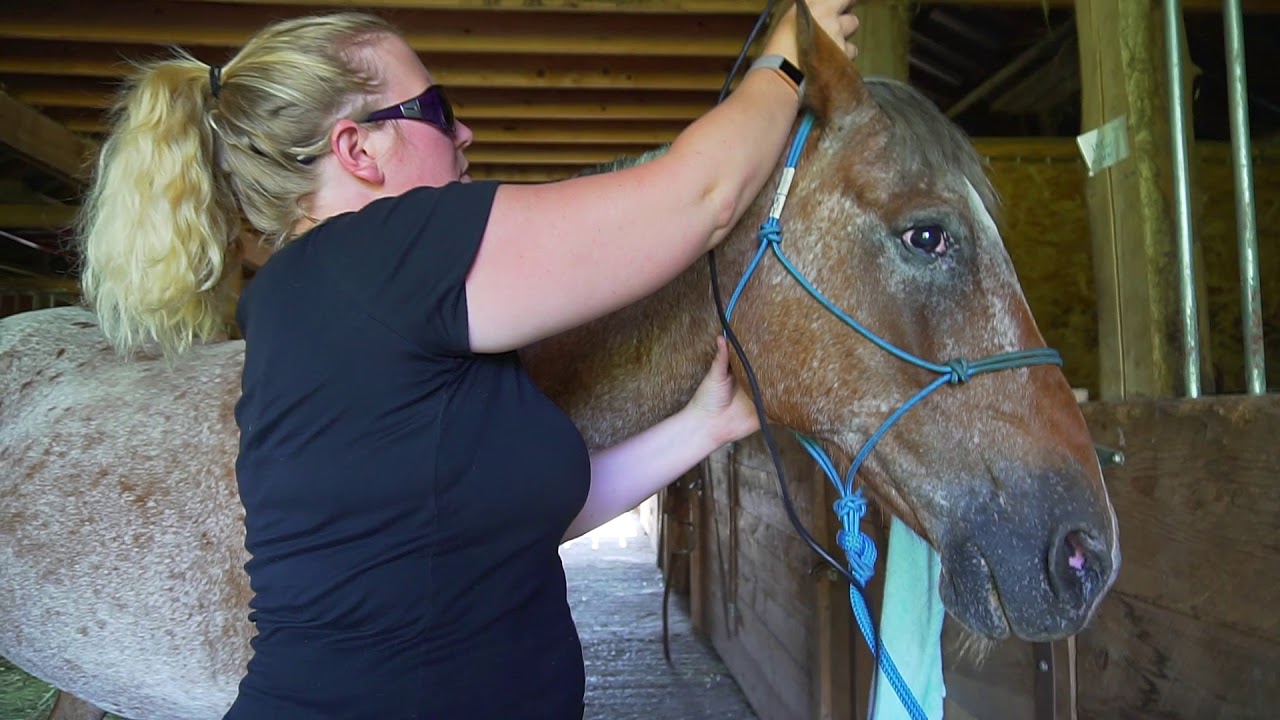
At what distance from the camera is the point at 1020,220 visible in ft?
18.5

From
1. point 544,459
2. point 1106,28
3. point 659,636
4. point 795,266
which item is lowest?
point 659,636

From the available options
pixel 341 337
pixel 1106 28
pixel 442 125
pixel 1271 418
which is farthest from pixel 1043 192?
pixel 341 337

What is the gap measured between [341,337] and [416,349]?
10 centimetres

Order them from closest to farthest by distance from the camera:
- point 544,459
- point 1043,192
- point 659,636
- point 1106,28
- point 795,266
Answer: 1. point 544,459
2. point 795,266
3. point 1106,28
4. point 1043,192
5. point 659,636

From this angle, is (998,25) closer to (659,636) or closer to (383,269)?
(659,636)

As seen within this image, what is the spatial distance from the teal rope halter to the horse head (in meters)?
0.01

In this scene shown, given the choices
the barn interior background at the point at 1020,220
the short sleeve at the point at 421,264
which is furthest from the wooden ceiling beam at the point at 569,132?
the short sleeve at the point at 421,264

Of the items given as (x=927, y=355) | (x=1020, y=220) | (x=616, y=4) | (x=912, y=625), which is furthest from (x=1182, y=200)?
(x=1020, y=220)

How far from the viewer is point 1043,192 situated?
18.6 ft

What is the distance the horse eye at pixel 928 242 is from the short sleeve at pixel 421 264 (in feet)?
2.23

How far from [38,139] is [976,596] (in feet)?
16.1

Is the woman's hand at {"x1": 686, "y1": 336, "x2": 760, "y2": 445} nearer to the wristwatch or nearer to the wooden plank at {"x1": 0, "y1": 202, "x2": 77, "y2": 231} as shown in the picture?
the wristwatch

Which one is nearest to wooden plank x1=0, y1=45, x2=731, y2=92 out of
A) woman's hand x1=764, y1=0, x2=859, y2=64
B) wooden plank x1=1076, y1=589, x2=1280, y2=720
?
woman's hand x1=764, y1=0, x2=859, y2=64

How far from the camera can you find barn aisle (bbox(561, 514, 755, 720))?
15.5 feet
